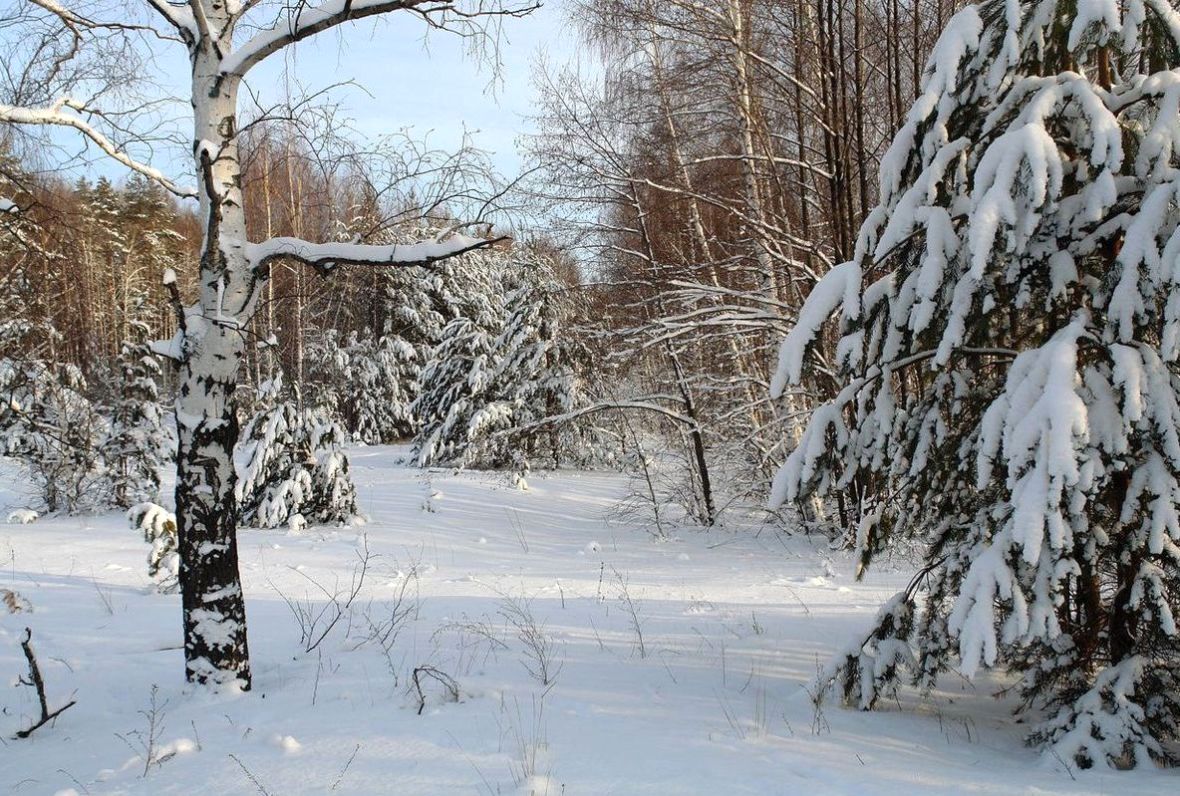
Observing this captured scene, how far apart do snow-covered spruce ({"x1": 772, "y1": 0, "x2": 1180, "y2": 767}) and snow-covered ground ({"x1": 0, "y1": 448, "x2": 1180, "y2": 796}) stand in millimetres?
456

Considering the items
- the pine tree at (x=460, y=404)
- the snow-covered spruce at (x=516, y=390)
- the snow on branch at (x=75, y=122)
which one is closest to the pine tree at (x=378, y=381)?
the pine tree at (x=460, y=404)

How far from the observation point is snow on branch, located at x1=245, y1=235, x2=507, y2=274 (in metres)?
3.90

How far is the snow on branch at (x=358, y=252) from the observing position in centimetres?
390

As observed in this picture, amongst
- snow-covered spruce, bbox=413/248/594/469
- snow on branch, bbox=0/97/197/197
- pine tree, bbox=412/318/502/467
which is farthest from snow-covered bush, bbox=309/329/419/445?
snow on branch, bbox=0/97/197/197

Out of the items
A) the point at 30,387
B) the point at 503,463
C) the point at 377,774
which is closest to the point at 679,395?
the point at 503,463

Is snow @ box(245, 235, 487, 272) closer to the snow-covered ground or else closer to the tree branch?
the tree branch

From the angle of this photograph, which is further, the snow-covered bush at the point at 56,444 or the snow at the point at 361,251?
the snow-covered bush at the point at 56,444

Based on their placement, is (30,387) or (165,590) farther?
(30,387)

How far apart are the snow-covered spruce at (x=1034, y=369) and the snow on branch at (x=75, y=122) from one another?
3430mm

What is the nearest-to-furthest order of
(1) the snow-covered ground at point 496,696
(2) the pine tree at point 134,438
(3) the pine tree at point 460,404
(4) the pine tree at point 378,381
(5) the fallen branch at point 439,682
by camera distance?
(1) the snow-covered ground at point 496,696 < (5) the fallen branch at point 439,682 < (2) the pine tree at point 134,438 < (3) the pine tree at point 460,404 < (4) the pine tree at point 378,381

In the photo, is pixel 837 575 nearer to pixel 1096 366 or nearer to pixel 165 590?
pixel 1096 366

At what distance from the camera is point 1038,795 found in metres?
2.77

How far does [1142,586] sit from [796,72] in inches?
296

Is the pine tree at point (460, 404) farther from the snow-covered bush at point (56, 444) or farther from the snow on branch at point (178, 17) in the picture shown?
the snow on branch at point (178, 17)
